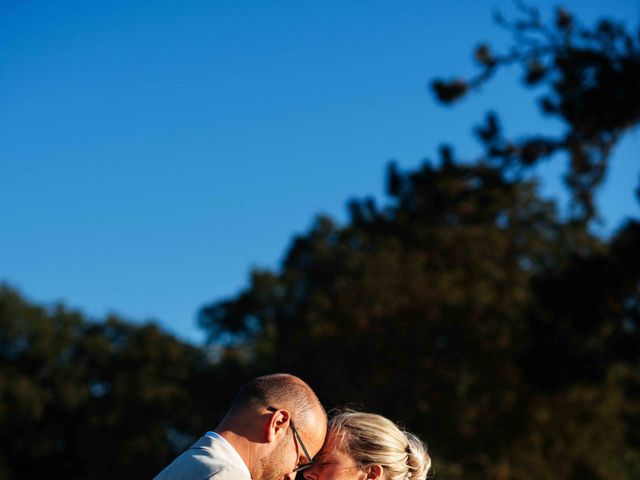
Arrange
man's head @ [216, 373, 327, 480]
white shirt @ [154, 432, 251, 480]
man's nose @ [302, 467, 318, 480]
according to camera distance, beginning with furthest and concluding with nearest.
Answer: man's nose @ [302, 467, 318, 480]
man's head @ [216, 373, 327, 480]
white shirt @ [154, 432, 251, 480]

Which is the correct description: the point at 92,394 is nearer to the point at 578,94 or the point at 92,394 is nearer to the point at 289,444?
the point at 578,94

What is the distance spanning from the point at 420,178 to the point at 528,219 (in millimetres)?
17129

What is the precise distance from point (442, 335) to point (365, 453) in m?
25.5

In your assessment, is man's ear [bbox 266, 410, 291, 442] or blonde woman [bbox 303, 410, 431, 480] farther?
blonde woman [bbox 303, 410, 431, 480]

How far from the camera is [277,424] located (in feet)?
13.0

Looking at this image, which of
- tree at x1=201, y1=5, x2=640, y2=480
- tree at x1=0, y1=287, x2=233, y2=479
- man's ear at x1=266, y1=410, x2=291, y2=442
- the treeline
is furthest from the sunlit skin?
tree at x1=0, y1=287, x2=233, y2=479

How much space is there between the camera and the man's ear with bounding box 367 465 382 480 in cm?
475

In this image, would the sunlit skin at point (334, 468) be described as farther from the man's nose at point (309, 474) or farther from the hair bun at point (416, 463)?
the hair bun at point (416, 463)

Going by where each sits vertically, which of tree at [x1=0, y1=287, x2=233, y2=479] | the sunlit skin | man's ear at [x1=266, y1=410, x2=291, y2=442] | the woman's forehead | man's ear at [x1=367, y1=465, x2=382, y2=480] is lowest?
man's ear at [x1=367, y1=465, x2=382, y2=480]

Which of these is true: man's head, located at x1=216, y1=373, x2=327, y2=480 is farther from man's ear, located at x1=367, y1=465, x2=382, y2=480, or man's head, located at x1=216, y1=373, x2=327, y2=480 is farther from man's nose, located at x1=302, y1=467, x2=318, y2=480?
man's ear, located at x1=367, y1=465, x2=382, y2=480

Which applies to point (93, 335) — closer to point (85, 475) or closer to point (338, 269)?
point (85, 475)

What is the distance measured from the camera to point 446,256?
107 ft

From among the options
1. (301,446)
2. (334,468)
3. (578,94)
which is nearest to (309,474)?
(334,468)

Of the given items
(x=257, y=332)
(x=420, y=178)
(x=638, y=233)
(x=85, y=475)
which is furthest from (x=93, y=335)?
(x=638, y=233)
